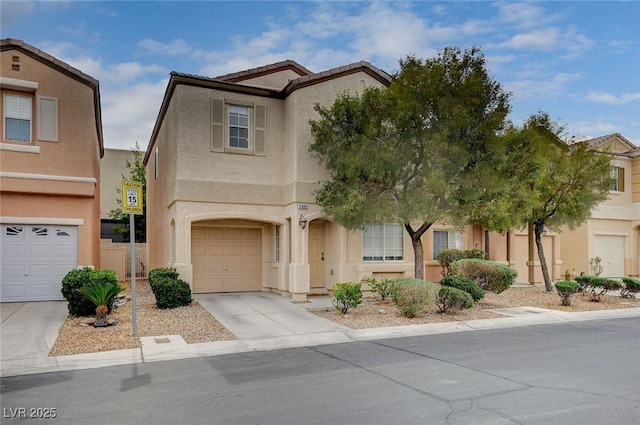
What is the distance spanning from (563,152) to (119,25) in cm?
1547

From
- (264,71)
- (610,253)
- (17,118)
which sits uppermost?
(264,71)

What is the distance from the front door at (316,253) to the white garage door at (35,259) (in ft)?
24.8

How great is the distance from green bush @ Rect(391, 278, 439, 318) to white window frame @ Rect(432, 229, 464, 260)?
265 inches

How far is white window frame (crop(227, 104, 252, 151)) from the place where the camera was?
52.3 feet

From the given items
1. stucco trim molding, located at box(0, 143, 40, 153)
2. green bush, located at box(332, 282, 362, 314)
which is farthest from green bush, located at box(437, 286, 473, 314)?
stucco trim molding, located at box(0, 143, 40, 153)

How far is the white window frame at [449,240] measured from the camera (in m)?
19.6

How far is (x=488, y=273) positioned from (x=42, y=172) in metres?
14.4

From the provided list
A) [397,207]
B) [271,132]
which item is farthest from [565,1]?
[271,132]

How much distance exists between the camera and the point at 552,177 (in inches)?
694

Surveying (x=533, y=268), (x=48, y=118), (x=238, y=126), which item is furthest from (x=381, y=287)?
(x=48, y=118)

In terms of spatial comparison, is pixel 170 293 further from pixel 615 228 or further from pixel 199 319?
pixel 615 228

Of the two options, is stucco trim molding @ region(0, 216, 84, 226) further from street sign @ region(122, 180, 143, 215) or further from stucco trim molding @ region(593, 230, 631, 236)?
stucco trim molding @ region(593, 230, 631, 236)

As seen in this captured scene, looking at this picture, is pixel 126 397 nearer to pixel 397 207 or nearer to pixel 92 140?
pixel 397 207

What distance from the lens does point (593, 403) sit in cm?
616
